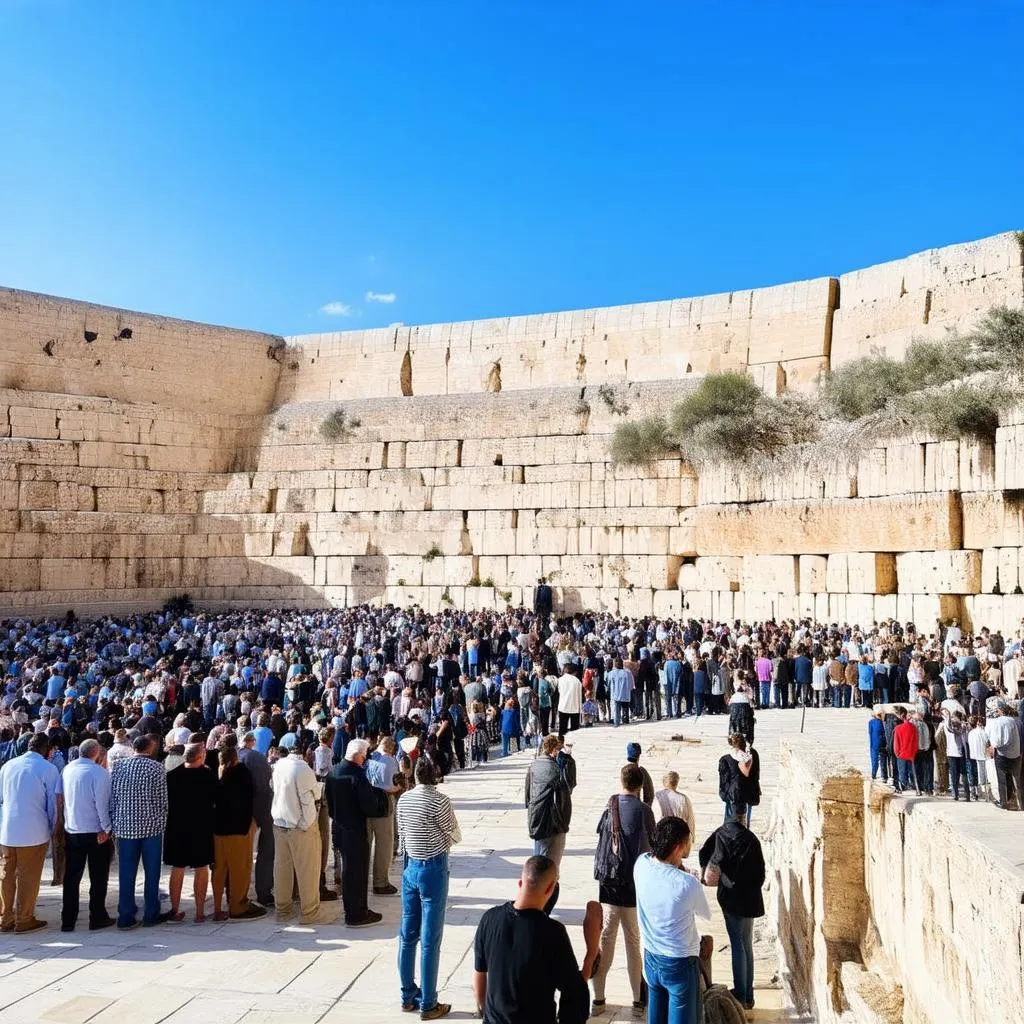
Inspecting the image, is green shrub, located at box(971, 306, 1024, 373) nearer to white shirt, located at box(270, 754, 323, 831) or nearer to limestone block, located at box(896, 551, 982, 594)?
limestone block, located at box(896, 551, 982, 594)

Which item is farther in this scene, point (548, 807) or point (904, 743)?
point (904, 743)

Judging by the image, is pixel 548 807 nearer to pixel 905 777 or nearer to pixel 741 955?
pixel 741 955

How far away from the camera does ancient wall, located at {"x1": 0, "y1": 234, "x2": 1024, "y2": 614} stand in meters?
17.2

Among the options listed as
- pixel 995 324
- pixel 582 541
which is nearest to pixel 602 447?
pixel 582 541

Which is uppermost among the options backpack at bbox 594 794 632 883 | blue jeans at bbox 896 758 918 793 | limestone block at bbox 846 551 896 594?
limestone block at bbox 846 551 896 594

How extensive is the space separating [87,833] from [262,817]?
3.42 feet

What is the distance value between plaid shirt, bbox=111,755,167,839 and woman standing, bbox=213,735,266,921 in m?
0.36

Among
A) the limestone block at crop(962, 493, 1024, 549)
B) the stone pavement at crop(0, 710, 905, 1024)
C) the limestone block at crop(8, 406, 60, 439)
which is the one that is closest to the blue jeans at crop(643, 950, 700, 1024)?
the stone pavement at crop(0, 710, 905, 1024)

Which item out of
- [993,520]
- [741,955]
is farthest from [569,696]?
[993,520]

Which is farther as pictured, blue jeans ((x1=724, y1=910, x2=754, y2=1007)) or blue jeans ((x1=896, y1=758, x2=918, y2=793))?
blue jeans ((x1=896, y1=758, x2=918, y2=793))

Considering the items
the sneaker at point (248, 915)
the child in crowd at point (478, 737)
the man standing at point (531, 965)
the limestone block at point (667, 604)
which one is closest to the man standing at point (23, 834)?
the sneaker at point (248, 915)

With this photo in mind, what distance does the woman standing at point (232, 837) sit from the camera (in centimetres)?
596

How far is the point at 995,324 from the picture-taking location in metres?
16.1

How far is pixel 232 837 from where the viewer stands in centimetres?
598
